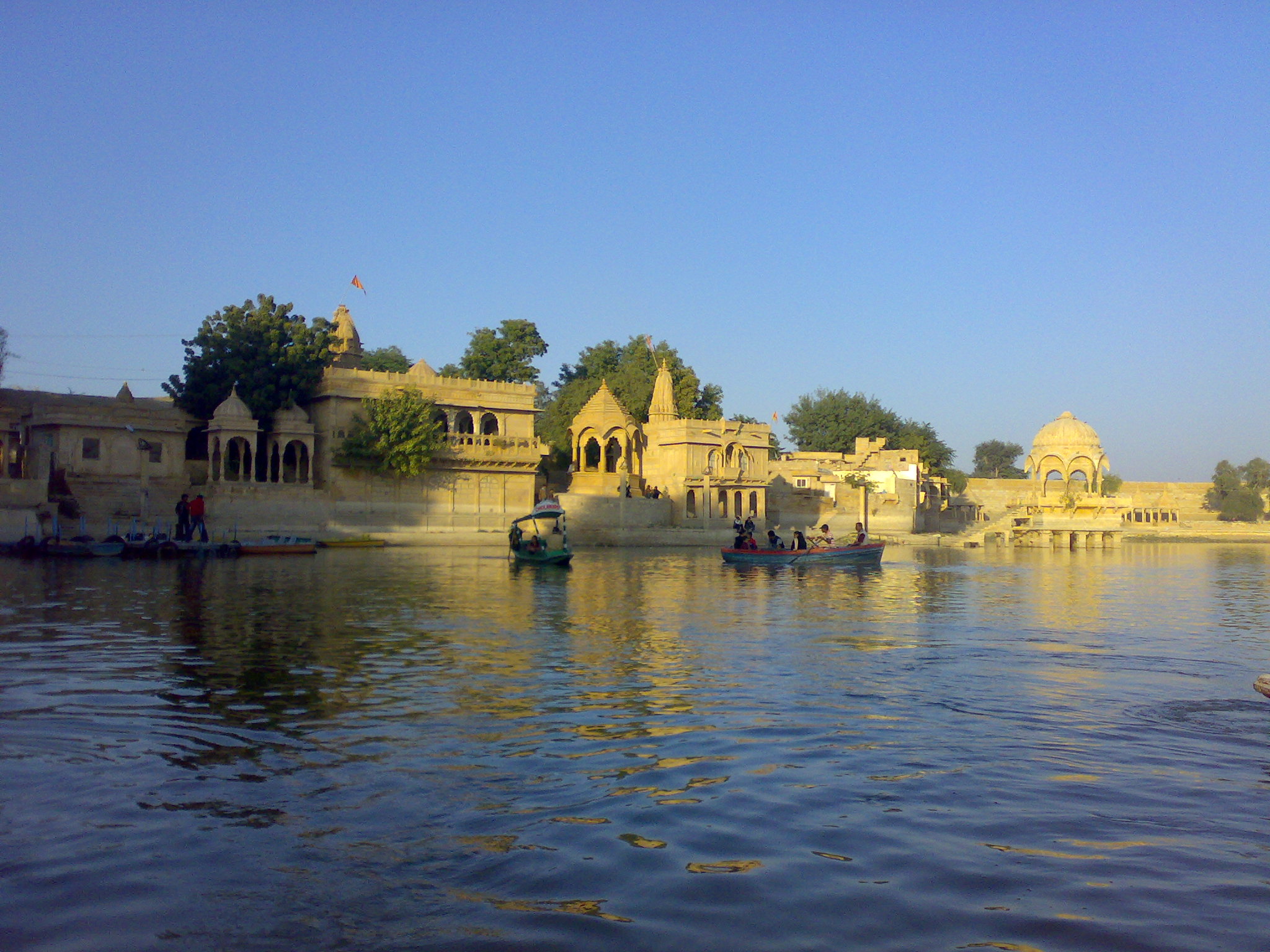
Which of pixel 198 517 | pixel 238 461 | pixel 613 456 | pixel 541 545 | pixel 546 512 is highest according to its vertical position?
pixel 613 456

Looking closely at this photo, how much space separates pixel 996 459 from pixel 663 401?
6534 centimetres

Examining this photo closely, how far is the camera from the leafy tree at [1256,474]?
82.6 meters

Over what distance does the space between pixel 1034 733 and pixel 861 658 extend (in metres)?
4.54

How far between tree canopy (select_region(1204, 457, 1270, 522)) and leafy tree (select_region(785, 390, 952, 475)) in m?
20.6

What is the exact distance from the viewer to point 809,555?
33.3 m

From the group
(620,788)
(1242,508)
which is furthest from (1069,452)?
(620,788)

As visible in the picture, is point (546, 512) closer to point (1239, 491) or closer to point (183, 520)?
point (183, 520)

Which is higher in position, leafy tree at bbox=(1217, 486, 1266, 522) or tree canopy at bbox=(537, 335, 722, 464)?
tree canopy at bbox=(537, 335, 722, 464)

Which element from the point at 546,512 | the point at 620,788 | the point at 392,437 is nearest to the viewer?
the point at 620,788

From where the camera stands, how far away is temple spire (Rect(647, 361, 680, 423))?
5334cm

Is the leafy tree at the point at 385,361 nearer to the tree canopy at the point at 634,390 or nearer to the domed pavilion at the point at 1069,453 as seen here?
the tree canopy at the point at 634,390

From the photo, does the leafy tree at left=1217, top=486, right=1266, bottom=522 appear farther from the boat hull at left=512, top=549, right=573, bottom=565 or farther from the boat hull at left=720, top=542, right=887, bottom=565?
the boat hull at left=512, top=549, right=573, bottom=565

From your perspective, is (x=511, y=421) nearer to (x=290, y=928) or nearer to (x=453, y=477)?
(x=453, y=477)

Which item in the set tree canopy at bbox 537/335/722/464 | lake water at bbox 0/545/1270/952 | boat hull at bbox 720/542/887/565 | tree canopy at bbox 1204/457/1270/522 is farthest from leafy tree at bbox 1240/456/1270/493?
lake water at bbox 0/545/1270/952
